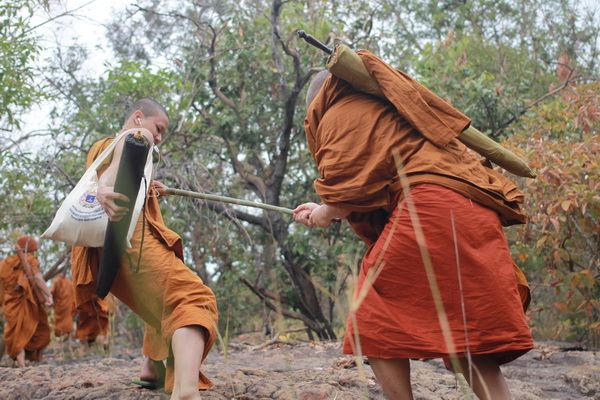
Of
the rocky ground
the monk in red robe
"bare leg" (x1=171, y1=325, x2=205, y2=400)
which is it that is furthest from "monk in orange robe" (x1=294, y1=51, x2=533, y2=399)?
the monk in red robe

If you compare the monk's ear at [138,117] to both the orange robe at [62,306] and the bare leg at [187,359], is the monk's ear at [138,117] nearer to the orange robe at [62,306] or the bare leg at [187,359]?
the bare leg at [187,359]

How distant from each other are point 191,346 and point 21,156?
545cm

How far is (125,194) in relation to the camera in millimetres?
3258

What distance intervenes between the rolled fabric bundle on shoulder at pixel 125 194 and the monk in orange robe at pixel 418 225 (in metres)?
0.67

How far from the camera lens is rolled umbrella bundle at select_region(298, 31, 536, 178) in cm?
297

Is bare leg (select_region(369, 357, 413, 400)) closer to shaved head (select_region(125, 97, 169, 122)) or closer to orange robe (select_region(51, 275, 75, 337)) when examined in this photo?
shaved head (select_region(125, 97, 169, 122))

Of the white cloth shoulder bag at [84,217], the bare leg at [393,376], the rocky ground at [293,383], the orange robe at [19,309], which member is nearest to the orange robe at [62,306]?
the orange robe at [19,309]

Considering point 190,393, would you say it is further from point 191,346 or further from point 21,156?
point 21,156

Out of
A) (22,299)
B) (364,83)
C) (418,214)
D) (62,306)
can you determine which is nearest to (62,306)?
(62,306)

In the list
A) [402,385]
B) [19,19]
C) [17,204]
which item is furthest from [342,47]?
[17,204]

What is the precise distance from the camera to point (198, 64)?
380 inches

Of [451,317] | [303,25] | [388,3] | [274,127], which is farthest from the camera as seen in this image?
[388,3]

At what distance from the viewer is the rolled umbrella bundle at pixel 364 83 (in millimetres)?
2967

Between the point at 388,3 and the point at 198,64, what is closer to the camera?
the point at 198,64
